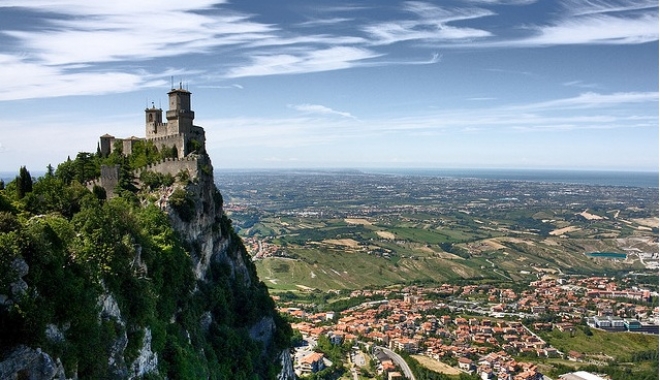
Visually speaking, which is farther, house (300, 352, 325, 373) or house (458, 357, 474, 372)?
house (458, 357, 474, 372)

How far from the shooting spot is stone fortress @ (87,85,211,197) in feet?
114

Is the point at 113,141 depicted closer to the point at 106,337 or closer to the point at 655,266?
the point at 106,337

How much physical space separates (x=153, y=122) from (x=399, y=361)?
4868 centimetres

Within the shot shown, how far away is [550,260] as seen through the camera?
153500 mm

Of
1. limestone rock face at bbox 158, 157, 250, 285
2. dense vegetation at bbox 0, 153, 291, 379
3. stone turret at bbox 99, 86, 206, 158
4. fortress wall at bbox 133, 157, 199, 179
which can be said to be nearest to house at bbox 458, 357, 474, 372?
dense vegetation at bbox 0, 153, 291, 379

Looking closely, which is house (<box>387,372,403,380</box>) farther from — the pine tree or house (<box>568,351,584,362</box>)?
the pine tree

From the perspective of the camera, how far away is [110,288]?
20.4 meters

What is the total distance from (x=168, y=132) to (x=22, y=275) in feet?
83.0

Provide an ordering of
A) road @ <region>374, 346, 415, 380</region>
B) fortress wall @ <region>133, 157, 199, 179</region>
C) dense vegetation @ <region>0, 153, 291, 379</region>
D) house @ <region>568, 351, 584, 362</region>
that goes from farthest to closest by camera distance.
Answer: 1. house @ <region>568, 351, 584, 362</region>
2. road @ <region>374, 346, 415, 380</region>
3. fortress wall @ <region>133, 157, 199, 179</region>
4. dense vegetation @ <region>0, 153, 291, 379</region>

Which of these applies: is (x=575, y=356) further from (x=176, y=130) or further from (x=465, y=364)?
(x=176, y=130)

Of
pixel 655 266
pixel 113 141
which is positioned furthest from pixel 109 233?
pixel 655 266

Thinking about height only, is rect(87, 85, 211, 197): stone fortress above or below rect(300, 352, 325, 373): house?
above

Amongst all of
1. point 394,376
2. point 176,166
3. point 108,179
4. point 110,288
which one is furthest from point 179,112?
point 394,376

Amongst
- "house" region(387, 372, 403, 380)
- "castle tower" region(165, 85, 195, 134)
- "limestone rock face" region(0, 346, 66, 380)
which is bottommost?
"house" region(387, 372, 403, 380)
